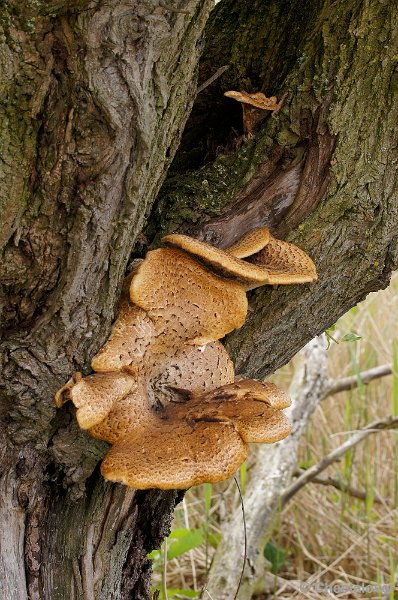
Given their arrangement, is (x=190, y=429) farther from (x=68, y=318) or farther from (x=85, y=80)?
(x=85, y=80)

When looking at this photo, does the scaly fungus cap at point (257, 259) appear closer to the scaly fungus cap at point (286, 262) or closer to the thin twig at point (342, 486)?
the scaly fungus cap at point (286, 262)

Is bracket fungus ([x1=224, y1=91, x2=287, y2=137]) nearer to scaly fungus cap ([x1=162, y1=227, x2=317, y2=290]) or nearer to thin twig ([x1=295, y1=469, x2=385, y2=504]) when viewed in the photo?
scaly fungus cap ([x1=162, y1=227, x2=317, y2=290])

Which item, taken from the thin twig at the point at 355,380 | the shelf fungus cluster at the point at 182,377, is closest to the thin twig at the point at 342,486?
the thin twig at the point at 355,380

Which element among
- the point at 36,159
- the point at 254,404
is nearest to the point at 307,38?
the point at 36,159

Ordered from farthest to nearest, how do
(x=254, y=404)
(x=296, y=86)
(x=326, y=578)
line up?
1. (x=326, y=578)
2. (x=296, y=86)
3. (x=254, y=404)

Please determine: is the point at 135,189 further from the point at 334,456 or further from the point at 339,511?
the point at 339,511

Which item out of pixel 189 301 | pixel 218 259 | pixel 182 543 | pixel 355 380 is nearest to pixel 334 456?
pixel 355 380
